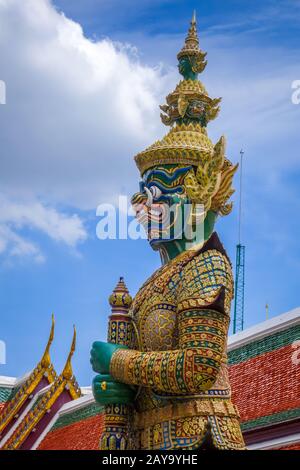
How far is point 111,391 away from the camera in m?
7.24

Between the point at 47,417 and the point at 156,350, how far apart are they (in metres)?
7.63

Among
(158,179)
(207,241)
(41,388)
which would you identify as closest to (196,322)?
(207,241)

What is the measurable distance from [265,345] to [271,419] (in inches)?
46.2

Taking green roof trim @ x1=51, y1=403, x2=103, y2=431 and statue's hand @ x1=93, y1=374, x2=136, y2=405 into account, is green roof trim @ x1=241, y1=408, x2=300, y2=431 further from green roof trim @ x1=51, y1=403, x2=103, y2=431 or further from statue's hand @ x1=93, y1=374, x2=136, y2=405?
green roof trim @ x1=51, y1=403, x2=103, y2=431

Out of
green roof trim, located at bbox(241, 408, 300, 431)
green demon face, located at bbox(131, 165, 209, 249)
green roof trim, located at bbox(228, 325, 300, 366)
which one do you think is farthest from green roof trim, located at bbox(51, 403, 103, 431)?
green demon face, located at bbox(131, 165, 209, 249)

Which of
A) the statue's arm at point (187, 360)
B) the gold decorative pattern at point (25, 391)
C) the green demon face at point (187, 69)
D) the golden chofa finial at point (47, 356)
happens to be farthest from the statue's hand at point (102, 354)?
the gold decorative pattern at point (25, 391)

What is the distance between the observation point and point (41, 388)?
15602mm

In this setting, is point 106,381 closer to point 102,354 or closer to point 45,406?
point 102,354

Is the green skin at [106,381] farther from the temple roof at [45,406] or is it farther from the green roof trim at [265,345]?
the temple roof at [45,406]

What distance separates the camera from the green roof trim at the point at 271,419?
8672mm

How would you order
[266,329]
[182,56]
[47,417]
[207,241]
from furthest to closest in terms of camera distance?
[47,417] → [266,329] → [182,56] → [207,241]

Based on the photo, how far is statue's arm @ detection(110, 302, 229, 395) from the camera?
6.82 meters
